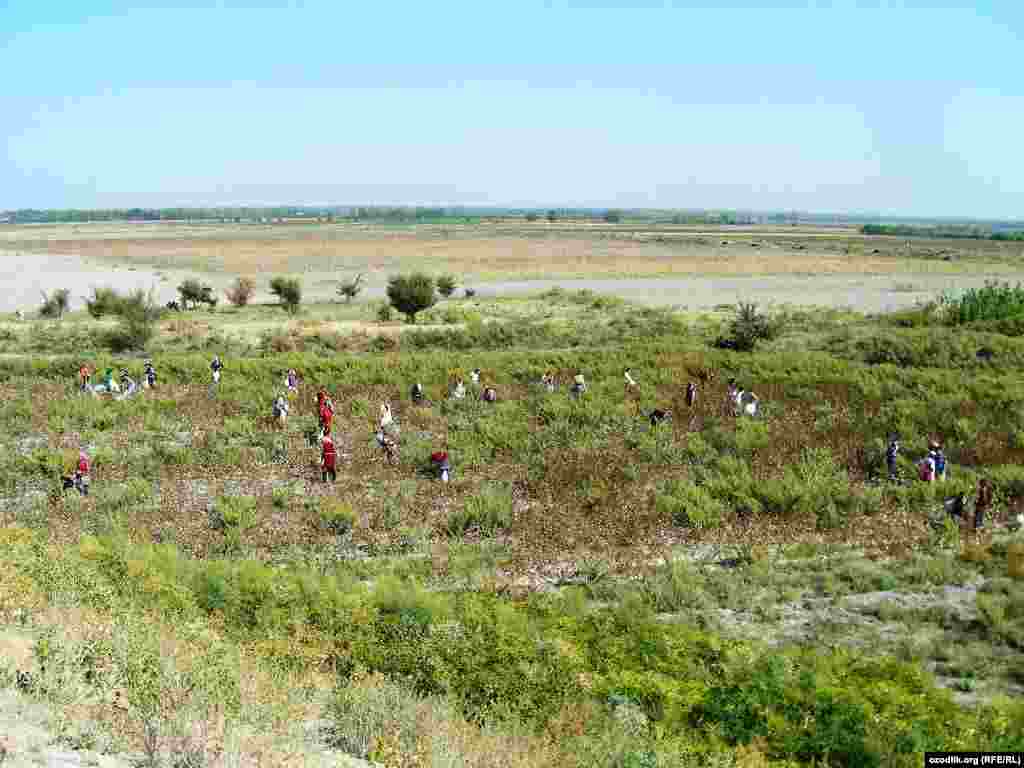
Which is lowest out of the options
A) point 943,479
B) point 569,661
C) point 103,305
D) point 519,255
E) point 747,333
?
point 569,661

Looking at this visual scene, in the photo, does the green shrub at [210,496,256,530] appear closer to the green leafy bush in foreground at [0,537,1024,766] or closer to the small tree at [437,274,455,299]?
the green leafy bush in foreground at [0,537,1024,766]

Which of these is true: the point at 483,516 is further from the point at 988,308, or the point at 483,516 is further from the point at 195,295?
the point at 195,295

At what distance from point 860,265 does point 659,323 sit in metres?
67.5

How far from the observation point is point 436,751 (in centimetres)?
744

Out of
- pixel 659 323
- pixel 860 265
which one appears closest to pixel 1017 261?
pixel 860 265

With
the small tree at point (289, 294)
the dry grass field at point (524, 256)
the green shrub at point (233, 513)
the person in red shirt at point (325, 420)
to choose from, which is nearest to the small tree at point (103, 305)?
the small tree at point (289, 294)

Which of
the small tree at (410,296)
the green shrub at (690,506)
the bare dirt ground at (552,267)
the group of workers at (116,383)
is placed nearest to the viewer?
the green shrub at (690,506)

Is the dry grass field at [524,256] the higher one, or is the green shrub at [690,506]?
the dry grass field at [524,256]

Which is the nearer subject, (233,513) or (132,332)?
(233,513)

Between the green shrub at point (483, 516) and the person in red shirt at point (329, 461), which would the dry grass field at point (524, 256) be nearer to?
the person in red shirt at point (329, 461)

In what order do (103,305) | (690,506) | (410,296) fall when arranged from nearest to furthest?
(690,506) → (410,296) → (103,305)

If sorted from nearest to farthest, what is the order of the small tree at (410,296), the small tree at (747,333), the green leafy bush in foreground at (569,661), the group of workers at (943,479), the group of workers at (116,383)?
the green leafy bush in foreground at (569,661)
the group of workers at (943,479)
the group of workers at (116,383)
the small tree at (747,333)
the small tree at (410,296)

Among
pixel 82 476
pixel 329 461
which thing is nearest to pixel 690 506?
pixel 329 461

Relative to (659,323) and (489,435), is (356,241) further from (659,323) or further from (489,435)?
(489,435)
